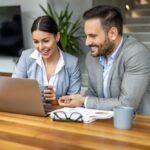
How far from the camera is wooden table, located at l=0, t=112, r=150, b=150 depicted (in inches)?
47.1

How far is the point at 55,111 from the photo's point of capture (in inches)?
65.1

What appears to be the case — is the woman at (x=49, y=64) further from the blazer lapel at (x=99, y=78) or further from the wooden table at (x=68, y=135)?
the wooden table at (x=68, y=135)

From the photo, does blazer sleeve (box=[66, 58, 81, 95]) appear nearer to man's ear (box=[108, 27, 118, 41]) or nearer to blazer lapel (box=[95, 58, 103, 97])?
blazer lapel (box=[95, 58, 103, 97])

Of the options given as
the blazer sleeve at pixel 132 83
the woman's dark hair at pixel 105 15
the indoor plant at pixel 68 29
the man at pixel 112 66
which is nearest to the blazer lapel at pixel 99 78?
the man at pixel 112 66

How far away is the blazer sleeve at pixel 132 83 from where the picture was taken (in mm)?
1730

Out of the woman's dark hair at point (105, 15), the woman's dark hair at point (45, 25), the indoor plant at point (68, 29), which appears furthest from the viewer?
the indoor plant at point (68, 29)

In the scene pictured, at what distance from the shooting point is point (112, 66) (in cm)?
189

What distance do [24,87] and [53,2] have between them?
146 inches

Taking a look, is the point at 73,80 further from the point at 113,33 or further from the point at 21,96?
the point at 21,96

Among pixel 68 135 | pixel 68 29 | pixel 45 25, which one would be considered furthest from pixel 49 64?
pixel 68 29

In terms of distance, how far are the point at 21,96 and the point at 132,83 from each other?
0.60m

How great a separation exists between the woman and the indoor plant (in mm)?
2372

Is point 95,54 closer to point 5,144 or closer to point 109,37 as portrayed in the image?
point 109,37

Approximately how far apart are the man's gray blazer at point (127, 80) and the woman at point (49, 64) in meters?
0.26
